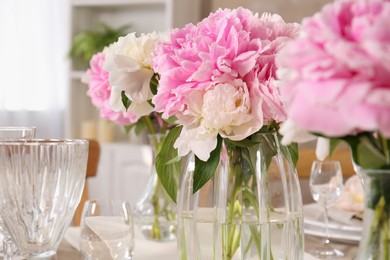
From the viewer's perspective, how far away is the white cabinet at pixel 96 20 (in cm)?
384

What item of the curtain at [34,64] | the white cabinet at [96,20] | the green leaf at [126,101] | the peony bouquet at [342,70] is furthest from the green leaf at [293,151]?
the curtain at [34,64]

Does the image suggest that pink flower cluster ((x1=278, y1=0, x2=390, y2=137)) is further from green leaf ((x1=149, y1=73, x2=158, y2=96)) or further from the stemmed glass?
the stemmed glass

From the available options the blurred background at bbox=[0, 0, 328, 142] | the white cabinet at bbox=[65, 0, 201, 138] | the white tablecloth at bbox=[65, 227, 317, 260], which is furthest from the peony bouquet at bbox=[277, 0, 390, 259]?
the white cabinet at bbox=[65, 0, 201, 138]

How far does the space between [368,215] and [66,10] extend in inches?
145

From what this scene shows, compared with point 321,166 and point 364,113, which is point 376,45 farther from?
point 321,166

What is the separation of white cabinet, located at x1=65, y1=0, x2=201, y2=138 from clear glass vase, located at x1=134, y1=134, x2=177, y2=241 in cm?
241

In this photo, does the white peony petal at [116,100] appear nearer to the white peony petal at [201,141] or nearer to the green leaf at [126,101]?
the green leaf at [126,101]

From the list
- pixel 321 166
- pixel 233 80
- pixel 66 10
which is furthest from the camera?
pixel 66 10

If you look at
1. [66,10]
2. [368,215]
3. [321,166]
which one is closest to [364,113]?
[368,215]

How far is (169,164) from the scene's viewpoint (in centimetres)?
103

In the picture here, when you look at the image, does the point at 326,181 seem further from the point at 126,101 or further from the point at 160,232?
the point at 126,101

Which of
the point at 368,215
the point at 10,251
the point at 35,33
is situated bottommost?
the point at 10,251

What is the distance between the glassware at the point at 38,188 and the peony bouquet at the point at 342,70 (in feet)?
1.47

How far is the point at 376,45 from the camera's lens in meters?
0.48
